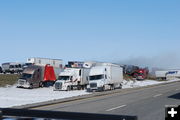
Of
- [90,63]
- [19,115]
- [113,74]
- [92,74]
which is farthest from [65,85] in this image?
[19,115]

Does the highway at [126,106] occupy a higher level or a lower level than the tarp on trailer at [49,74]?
lower

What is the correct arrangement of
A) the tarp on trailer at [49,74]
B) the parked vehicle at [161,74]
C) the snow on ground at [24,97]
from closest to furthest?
the snow on ground at [24,97]
the tarp on trailer at [49,74]
the parked vehicle at [161,74]

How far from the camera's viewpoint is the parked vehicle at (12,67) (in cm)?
8138

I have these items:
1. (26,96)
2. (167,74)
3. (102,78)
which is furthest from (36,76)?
(167,74)

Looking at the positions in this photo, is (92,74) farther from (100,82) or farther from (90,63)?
(90,63)

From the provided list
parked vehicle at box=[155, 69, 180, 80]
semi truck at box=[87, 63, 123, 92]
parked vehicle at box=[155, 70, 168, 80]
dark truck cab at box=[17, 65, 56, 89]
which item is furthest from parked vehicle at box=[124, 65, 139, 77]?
semi truck at box=[87, 63, 123, 92]

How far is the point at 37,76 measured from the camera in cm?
5125

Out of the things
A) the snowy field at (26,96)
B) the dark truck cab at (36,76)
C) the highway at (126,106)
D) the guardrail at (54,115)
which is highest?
the guardrail at (54,115)

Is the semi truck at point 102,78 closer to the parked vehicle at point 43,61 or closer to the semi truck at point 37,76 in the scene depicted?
the semi truck at point 37,76

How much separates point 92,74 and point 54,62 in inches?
762

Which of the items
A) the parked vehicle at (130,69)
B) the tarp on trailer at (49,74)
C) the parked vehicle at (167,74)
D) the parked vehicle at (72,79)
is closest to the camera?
the parked vehicle at (72,79)

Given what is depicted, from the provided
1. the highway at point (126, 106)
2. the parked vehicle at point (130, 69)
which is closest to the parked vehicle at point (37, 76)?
the highway at point (126, 106)

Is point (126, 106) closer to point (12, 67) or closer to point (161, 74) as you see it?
point (12, 67)

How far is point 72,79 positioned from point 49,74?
6592 mm
